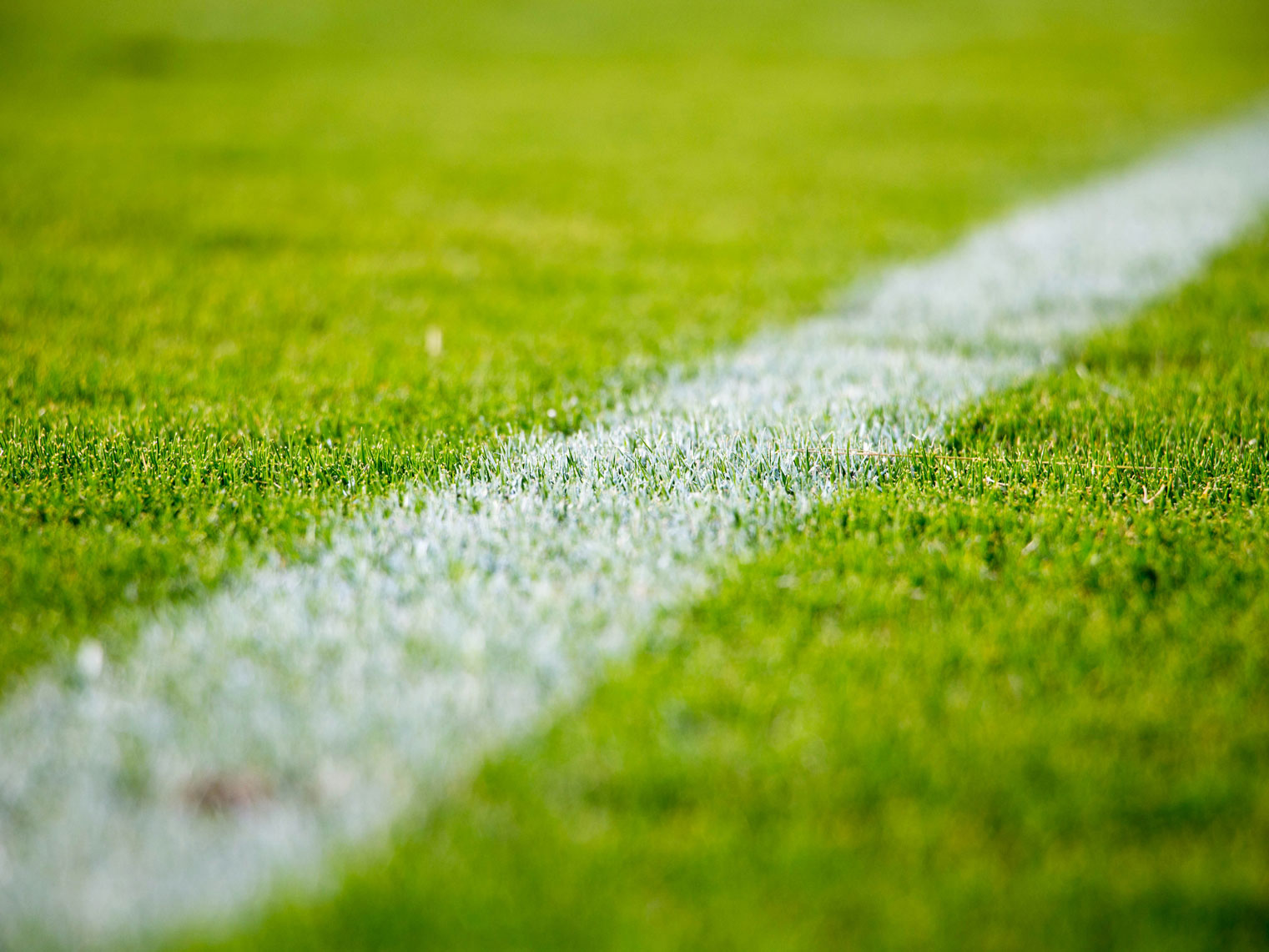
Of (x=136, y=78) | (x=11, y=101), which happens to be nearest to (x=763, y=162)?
(x=11, y=101)

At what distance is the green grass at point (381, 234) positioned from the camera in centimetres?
300

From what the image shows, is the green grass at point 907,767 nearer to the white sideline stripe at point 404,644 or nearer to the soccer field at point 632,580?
the soccer field at point 632,580

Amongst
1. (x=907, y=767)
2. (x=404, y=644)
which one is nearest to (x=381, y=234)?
(x=404, y=644)

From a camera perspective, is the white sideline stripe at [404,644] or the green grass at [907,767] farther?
the white sideline stripe at [404,644]

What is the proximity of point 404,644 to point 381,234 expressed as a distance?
4473 mm

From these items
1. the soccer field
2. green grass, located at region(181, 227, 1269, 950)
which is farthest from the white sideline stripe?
green grass, located at region(181, 227, 1269, 950)

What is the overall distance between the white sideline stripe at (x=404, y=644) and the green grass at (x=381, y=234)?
0.75 ft

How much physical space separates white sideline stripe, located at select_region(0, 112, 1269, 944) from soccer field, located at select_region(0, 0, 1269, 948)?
11 mm

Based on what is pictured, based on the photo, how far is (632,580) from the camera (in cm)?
251

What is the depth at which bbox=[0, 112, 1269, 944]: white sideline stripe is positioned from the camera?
1734 millimetres

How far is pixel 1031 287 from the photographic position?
5070mm

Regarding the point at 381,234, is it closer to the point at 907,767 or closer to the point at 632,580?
the point at 632,580

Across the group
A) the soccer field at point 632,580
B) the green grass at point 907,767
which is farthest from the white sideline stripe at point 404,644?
the green grass at point 907,767

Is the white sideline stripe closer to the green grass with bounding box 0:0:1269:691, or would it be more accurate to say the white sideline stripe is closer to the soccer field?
the soccer field
